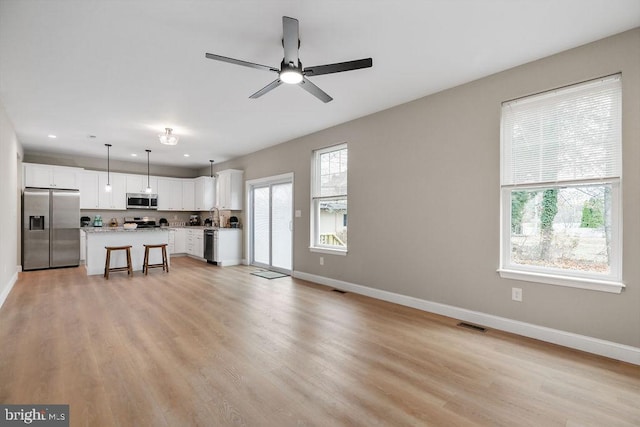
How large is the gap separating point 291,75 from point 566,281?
10.2ft

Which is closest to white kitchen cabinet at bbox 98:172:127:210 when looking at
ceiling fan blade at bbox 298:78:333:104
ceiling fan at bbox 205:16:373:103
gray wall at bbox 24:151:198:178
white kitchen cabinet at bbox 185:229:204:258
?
gray wall at bbox 24:151:198:178

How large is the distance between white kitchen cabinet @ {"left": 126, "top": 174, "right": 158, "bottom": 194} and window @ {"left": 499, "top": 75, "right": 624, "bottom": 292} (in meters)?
8.50

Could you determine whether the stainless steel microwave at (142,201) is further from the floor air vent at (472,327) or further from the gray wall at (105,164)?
the floor air vent at (472,327)

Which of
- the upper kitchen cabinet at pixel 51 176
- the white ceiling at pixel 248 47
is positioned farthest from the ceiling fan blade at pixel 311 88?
the upper kitchen cabinet at pixel 51 176

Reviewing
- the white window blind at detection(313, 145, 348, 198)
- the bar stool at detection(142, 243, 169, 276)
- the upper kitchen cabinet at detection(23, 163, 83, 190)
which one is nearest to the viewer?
the white window blind at detection(313, 145, 348, 198)

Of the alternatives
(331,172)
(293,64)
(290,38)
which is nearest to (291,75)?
(293,64)

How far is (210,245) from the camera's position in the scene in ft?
25.3

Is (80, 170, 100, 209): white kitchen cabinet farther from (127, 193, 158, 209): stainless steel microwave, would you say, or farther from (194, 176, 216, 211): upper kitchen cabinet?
(194, 176, 216, 211): upper kitchen cabinet

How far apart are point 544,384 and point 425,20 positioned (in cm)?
289

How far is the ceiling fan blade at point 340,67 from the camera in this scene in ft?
7.89

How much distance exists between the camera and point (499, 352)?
2.75 m

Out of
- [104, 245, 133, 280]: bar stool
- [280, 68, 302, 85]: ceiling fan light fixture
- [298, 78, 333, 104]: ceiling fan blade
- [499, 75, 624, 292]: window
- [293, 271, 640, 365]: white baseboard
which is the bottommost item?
[293, 271, 640, 365]: white baseboard

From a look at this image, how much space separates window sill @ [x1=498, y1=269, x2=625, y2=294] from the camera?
2.65m

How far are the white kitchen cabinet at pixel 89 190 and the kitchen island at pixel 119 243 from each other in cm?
155
